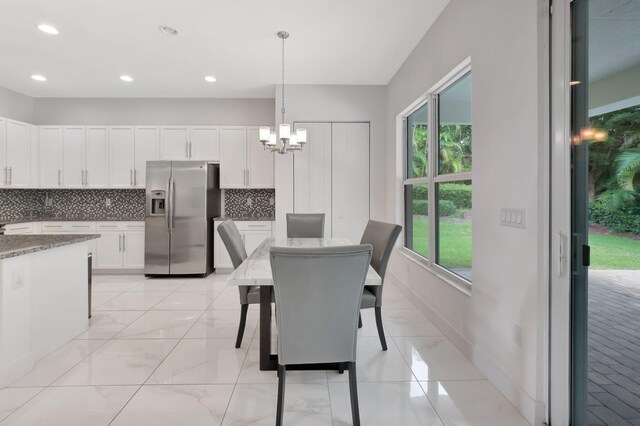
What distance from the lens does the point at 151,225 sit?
202 inches

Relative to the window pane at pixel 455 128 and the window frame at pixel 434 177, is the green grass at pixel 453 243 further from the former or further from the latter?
the window pane at pixel 455 128

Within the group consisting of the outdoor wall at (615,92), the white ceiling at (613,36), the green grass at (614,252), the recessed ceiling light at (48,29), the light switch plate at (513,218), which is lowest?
the green grass at (614,252)

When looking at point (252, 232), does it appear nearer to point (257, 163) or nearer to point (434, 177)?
point (257, 163)

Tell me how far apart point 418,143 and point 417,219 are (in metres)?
0.92

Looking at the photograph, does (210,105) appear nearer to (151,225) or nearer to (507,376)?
(151,225)

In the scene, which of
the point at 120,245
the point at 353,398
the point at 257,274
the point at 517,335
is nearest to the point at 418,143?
the point at 517,335

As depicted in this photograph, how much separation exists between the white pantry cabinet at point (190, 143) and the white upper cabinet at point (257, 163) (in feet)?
1.67

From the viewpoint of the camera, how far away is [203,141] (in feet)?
17.9

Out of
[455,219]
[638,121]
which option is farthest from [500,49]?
[455,219]

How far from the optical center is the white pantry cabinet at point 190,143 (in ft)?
17.7

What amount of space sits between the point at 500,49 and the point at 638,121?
108 cm

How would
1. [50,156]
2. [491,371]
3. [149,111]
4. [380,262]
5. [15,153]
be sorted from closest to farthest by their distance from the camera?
[491,371], [380,262], [15,153], [50,156], [149,111]

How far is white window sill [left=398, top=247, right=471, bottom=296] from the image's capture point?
9.00 ft

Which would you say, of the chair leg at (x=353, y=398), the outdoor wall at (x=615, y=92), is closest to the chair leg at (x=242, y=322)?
the chair leg at (x=353, y=398)
